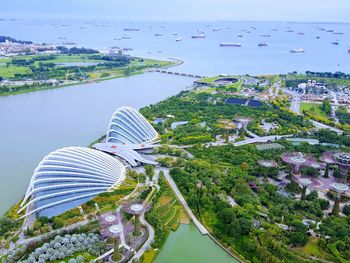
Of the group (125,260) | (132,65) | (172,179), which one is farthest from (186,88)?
(125,260)

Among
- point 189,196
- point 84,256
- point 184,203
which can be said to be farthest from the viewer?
point 189,196

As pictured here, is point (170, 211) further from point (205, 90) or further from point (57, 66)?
point (57, 66)

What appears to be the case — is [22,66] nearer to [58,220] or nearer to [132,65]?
[132,65]

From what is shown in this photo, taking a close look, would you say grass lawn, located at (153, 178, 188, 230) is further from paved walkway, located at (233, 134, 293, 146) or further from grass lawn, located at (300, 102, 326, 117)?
grass lawn, located at (300, 102, 326, 117)

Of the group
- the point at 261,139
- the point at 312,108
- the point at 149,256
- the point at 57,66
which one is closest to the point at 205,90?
the point at 312,108

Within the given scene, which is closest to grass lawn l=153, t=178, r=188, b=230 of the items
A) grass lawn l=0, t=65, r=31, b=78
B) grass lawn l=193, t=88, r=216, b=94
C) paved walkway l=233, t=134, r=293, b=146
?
paved walkway l=233, t=134, r=293, b=146

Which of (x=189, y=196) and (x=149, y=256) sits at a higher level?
(x=189, y=196)
